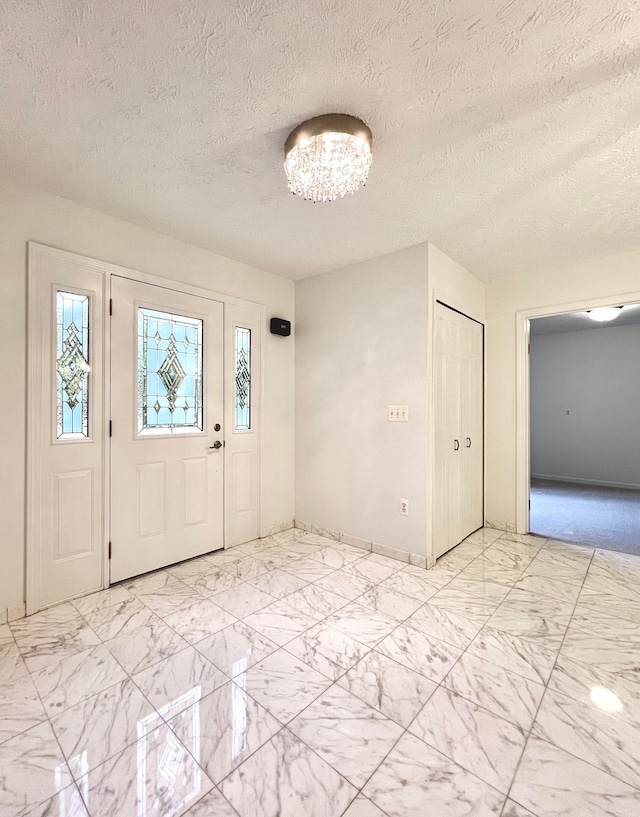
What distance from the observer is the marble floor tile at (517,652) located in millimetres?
1744

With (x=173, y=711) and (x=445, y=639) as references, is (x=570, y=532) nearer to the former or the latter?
(x=445, y=639)

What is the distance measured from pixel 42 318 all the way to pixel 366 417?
2.39 m

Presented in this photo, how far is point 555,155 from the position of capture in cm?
188

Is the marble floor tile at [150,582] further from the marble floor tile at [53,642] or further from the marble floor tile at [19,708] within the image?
the marble floor tile at [19,708]

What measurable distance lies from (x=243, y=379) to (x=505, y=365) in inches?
101

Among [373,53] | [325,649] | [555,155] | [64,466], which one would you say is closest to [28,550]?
[64,466]

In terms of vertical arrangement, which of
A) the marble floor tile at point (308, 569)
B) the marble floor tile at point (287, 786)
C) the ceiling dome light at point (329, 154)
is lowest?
the marble floor tile at point (308, 569)

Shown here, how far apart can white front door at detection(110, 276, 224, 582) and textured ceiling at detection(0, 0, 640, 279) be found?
0.68 m

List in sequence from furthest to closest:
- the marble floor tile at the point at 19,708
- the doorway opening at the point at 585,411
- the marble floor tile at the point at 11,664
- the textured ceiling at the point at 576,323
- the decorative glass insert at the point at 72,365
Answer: the doorway opening at the point at 585,411 → the textured ceiling at the point at 576,323 → the decorative glass insert at the point at 72,365 → the marble floor tile at the point at 11,664 → the marble floor tile at the point at 19,708

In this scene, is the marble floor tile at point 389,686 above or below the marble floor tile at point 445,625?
below

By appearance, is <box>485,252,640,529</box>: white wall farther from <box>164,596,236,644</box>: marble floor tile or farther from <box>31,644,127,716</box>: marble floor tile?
<box>31,644,127,716</box>: marble floor tile

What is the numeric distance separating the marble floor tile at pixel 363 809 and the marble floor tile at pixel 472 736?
1.04 ft

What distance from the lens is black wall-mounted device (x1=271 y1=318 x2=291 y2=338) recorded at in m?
3.57

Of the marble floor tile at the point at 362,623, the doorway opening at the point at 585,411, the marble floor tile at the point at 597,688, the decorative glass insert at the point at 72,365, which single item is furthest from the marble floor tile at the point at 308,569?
the doorway opening at the point at 585,411
